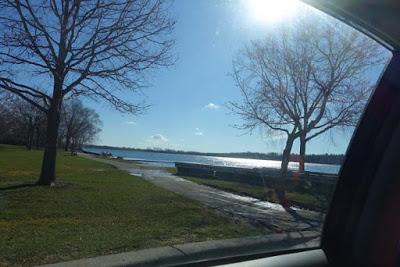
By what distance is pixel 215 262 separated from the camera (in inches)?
127

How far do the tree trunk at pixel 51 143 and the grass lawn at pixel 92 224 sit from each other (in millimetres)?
1909

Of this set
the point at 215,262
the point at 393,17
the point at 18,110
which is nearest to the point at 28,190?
the point at 18,110

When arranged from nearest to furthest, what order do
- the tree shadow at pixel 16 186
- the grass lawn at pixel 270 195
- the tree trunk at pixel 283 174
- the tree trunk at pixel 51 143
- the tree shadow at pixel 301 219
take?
the tree shadow at pixel 301 219 < the grass lawn at pixel 270 195 < the tree trunk at pixel 283 174 < the tree shadow at pixel 16 186 < the tree trunk at pixel 51 143

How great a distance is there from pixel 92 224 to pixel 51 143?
763 centimetres

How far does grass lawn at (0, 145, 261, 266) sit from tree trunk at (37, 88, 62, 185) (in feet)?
6.26

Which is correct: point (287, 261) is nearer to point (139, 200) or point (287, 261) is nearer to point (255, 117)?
point (139, 200)

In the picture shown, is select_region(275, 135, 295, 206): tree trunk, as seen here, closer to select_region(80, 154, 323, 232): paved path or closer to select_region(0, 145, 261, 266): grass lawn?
select_region(80, 154, 323, 232): paved path

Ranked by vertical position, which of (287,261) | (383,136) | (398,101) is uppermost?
(398,101)

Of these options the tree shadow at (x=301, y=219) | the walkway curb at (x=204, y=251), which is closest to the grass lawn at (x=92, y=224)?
the tree shadow at (x=301, y=219)

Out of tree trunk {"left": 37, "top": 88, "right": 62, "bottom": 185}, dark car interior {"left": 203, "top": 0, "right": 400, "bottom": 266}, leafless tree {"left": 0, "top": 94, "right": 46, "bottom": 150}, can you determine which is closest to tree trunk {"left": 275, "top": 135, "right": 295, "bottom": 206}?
dark car interior {"left": 203, "top": 0, "right": 400, "bottom": 266}

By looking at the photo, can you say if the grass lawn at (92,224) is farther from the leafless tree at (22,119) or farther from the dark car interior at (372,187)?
the leafless tree at (22,119)

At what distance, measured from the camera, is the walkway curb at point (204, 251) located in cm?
356

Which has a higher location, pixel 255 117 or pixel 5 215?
pixel 255 117

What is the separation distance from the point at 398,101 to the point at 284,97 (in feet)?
30.0
